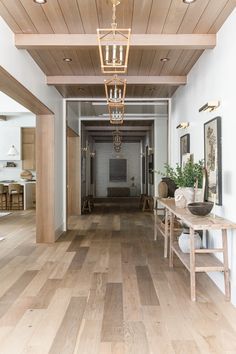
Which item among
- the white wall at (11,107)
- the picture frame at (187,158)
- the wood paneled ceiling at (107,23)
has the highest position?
the white wall at (11,107)

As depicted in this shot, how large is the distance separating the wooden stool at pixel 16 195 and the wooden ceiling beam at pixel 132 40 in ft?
24.9

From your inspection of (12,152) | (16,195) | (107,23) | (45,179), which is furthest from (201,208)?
(12,152)

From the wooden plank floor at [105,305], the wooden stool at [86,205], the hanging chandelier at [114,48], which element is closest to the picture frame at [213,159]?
the wooden plank floor at [105,305]

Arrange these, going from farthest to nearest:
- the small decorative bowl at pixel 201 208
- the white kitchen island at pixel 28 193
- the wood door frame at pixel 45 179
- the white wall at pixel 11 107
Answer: the white kitchen island at pixel 28 193 < the white wall at pixel 11 107 < the wood door frame at pixel 45 179 < the small decorative bowl at pixel 201 208

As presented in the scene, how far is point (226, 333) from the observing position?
283 centimetres

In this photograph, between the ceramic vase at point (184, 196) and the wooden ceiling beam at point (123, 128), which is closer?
the ceramic vase at point (184, 196)

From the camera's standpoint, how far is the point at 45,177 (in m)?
6.38

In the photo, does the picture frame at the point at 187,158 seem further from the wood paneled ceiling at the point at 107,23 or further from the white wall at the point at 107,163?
the white wall at the point at 107,163

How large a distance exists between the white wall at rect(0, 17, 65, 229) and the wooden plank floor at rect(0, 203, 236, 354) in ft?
4.59

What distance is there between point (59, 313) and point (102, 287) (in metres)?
0.81

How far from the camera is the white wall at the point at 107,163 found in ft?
59.9

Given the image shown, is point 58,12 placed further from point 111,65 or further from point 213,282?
point 213,282

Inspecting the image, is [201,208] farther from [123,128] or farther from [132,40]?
[123,128]

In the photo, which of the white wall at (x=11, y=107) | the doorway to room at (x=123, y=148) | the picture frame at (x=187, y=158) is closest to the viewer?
the picture frame at (x=187, y=158)
